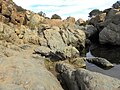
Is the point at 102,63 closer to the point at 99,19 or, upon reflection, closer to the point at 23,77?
the point at 23,77

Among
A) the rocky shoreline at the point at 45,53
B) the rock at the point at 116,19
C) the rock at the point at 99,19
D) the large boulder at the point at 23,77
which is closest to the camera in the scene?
the large boulder at the point at 23,77

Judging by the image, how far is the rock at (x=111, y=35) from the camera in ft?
239

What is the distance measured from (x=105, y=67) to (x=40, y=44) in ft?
52.3

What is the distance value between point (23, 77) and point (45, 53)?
22.1 meters

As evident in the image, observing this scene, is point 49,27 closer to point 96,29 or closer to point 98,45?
point 98,45

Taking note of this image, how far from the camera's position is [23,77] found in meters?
26.1

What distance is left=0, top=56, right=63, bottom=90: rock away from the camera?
968 inches

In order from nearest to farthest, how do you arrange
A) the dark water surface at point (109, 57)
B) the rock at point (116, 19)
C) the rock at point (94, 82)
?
the rock at point (94, 82), the dark water surface at point (109, 57), the rock at point (116, 19)

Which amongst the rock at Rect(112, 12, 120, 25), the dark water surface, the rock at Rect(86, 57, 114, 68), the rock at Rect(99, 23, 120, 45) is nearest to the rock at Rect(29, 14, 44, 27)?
the dark water surface

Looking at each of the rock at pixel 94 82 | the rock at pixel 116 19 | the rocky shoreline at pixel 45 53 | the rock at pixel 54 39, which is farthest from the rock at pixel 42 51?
the rock at pixel 116 19

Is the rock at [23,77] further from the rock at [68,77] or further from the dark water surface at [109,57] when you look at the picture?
the dark water surface at [109,57]

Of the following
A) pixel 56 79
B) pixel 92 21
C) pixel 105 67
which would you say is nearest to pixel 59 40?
pixel 105 67

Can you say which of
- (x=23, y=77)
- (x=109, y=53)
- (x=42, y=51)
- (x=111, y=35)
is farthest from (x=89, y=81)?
(x=111, y=35)

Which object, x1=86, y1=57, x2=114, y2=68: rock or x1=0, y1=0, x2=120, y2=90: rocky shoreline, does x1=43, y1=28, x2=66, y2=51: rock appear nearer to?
x1=0, y1=0, x2=120, y2=90: rocky shoreline
